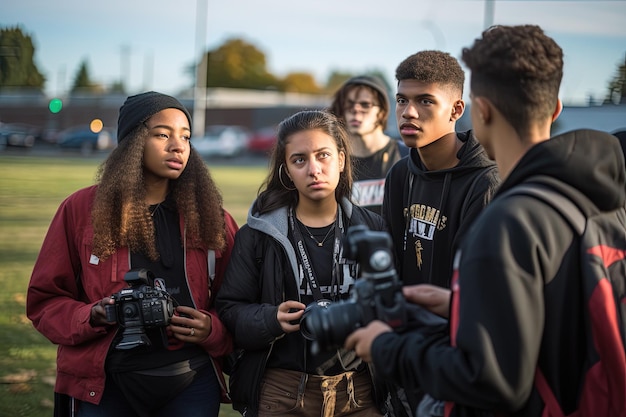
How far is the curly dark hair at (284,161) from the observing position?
373cm

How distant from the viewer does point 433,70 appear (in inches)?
152

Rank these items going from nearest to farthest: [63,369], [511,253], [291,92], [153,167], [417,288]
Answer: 1. [511,253]
2. [417,288]
3. [63,369]
4. [153,167]
5. [291,92]

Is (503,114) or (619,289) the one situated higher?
(503,114)

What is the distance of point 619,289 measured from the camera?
2.26m

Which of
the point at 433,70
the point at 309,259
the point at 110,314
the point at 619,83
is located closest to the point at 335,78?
the point at 619,83

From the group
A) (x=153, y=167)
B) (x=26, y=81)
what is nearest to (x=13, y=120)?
(x=26, y=81)

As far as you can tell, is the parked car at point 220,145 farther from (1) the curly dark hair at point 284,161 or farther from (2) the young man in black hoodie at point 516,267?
(2) the young man in black hoodie at point 516,267

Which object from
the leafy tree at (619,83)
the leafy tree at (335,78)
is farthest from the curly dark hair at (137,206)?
the leafy tree at (335,78)

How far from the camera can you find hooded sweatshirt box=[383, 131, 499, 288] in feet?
11.3

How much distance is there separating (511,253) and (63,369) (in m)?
2.27

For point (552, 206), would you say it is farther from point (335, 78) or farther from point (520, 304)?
point (335, 78)

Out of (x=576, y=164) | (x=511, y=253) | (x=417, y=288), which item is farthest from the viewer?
(x=417, y=288)

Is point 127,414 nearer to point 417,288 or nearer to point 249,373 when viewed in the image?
point 249,373

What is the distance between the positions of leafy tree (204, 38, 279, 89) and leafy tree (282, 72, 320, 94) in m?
6.63
